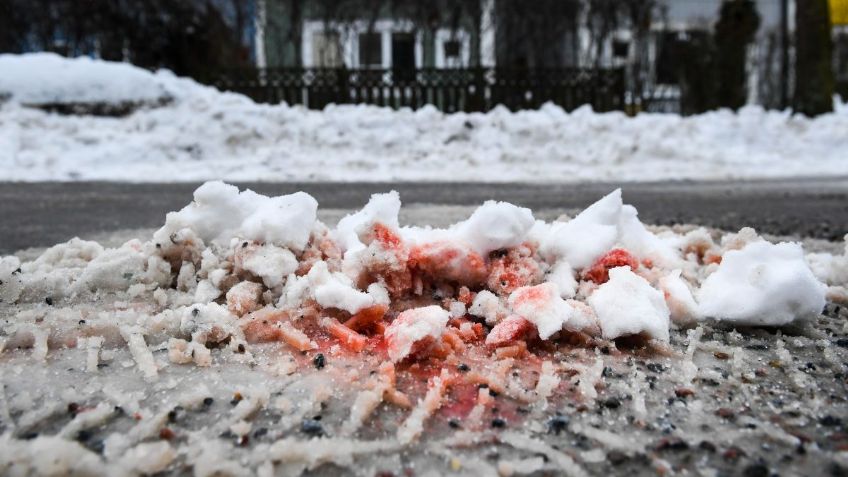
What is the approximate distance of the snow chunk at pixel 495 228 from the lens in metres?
2.16

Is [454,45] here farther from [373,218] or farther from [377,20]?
[373,218]

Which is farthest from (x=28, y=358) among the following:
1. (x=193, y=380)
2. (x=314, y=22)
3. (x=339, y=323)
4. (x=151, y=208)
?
(x=314, y=22)

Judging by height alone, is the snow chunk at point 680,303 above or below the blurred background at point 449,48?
below

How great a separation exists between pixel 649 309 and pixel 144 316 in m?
1.43

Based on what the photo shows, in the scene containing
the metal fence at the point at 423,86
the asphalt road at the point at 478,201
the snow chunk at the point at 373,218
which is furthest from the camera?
the metal fence at the point at 423,86

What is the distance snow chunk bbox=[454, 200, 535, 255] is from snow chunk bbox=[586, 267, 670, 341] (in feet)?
1.17

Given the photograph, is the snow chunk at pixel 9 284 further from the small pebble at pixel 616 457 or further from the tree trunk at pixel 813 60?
the tree trunk at pixel 813 60

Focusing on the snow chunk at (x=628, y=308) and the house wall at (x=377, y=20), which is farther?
the house wall at (x=377, y=20)

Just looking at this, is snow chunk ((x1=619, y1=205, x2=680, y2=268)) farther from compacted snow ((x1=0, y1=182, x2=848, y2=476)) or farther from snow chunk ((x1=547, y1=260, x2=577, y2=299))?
snow chunk ((x1=547, y1=260, x2=577, y2=299))

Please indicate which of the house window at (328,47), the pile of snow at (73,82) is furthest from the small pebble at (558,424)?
the house window at (328,47)

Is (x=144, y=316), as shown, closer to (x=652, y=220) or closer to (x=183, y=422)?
(x=183, y=422)

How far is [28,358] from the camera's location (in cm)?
169

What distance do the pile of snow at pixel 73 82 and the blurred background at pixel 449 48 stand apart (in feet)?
5.38

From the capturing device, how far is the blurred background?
11.1 m
